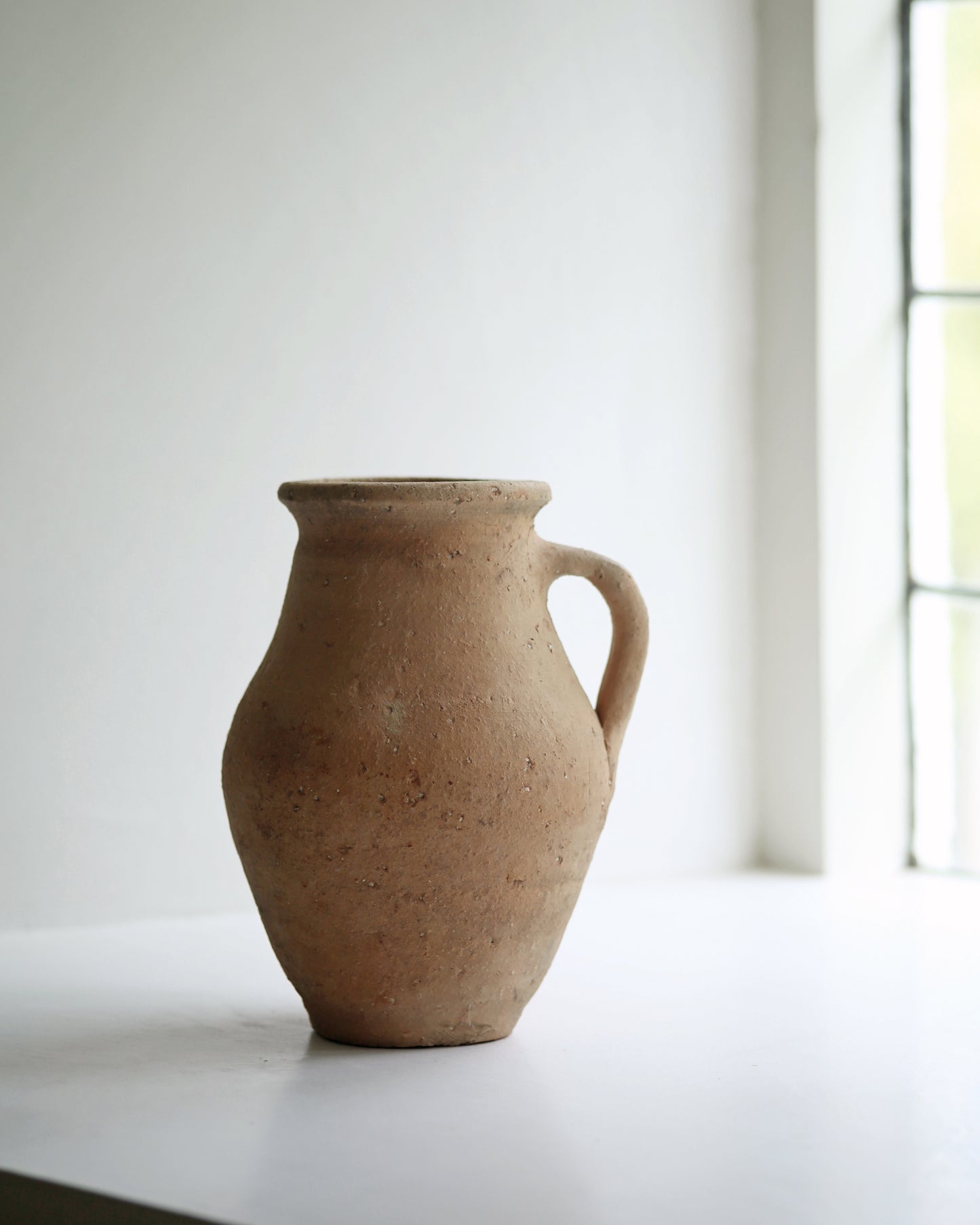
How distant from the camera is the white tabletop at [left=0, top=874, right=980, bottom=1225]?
4.27 ft

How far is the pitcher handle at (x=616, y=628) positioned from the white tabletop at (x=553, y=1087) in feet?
1.13

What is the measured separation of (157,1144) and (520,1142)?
322 mm

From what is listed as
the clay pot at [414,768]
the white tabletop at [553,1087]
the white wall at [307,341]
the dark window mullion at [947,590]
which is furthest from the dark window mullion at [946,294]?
the clay pot at [414,768]

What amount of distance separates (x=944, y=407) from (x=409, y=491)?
4.35 feet

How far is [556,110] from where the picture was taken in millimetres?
2488

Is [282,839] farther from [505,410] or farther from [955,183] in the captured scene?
[955,183]

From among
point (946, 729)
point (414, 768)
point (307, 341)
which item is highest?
point (307, 341)

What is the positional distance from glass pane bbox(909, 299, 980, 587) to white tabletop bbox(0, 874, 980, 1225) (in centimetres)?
66

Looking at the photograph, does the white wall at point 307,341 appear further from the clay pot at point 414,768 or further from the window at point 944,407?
the clay pot at point 414,768

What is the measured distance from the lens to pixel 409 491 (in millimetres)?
1604

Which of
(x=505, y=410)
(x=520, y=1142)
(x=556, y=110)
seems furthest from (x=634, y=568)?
(x=520, y=1142)

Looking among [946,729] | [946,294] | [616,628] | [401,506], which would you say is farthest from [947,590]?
[401,506]

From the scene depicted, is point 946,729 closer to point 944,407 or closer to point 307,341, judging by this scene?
point 944,407

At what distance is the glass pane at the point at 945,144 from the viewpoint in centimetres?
255
